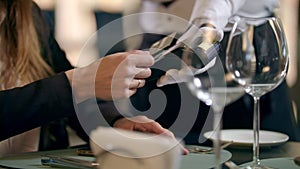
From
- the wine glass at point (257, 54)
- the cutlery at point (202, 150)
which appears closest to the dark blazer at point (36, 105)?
the cutlery at point (202, 150)

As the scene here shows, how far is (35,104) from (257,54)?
421 millimetres

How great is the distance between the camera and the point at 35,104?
0.93m

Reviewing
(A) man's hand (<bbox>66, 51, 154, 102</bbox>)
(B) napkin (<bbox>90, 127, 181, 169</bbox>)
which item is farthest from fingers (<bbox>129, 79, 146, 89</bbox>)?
(B) napkin (<bbox>90, 127, 181, 169</bbox>)

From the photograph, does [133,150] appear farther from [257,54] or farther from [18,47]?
[18,47]

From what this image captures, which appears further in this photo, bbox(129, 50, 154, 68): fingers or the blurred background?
the blurred background

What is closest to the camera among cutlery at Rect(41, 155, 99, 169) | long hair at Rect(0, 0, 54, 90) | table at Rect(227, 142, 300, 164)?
cutlery at Rect(41, 155, 99, 169)

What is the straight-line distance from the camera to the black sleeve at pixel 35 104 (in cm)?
91

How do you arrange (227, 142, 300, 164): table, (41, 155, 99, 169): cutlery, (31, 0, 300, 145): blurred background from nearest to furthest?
(41, 155, 99, 169): cutlery, (227, 142, 300, 164): table, (31, 0, 300, 145): blurred background

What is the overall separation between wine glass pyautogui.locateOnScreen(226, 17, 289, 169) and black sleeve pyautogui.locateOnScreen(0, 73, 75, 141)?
31 cm

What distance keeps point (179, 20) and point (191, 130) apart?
0.32m

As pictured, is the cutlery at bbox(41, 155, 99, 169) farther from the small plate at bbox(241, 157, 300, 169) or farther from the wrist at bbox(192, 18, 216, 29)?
the wrist at bbox(192, 18, 216, 29)

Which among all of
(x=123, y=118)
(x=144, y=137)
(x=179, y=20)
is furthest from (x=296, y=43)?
(x=144, y=137)

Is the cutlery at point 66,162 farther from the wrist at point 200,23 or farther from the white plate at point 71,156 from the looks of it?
the wrist at point 200,23

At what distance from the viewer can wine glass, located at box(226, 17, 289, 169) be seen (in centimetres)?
81
